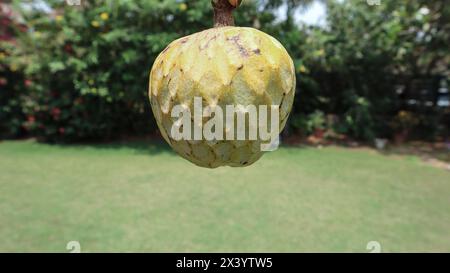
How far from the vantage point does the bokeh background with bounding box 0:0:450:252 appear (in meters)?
3.64

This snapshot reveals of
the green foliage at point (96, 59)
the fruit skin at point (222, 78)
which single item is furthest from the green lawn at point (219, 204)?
the fruit skin at point (222, 78)

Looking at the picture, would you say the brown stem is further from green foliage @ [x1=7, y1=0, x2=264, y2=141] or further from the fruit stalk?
green foliage @ [x1=7, y1=0, x2=264, y2=141]

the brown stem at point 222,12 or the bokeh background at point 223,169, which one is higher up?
the brown stem at point 222,12

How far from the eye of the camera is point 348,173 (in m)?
5.73

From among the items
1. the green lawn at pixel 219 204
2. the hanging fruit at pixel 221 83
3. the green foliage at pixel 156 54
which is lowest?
the green lawn at pixel 219 204

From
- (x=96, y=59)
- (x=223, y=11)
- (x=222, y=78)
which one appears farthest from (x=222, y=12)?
(x=96, y=59)

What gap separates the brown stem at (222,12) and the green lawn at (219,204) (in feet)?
9.22

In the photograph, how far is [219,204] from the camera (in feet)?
14.1

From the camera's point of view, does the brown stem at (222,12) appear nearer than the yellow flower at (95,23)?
Yes

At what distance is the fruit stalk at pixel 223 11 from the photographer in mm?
552

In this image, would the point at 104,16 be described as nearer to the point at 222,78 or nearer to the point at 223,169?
the point at 223,169

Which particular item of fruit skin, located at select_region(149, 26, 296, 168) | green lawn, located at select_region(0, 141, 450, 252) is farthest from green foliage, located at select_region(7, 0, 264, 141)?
fruit skin, located at select_region(149, 26, 296, 168)

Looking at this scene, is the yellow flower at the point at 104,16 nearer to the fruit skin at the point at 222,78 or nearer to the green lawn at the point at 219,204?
the green lawn at the point at 219,204

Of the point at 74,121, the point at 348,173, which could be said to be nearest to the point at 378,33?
the point at 348,173
